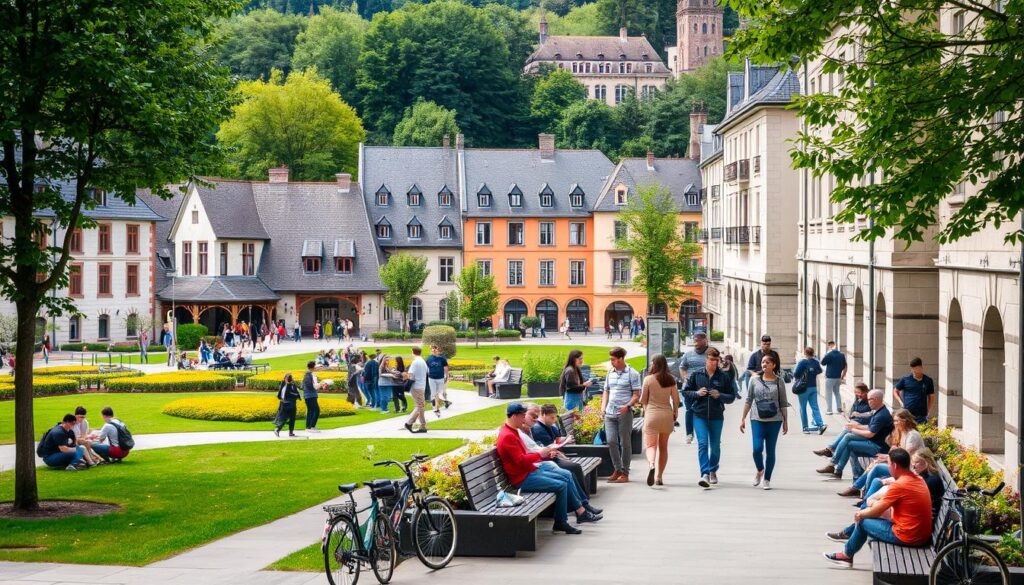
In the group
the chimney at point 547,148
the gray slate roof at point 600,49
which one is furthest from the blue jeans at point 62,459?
the gray slate roof at point 600,49

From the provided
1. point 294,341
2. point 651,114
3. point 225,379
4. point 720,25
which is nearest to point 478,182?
point 294,341

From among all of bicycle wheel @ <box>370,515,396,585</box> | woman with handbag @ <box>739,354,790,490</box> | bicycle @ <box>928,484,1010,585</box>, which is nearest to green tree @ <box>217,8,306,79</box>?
woman with handbag @ <box>739,354,790,490</box>

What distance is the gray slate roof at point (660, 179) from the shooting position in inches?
3435

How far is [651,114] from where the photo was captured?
117 m

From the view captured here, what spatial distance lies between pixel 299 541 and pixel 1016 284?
426 inches

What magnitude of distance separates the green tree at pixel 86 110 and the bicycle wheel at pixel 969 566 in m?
11.7

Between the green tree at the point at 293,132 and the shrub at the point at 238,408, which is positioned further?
the green tree at the point at 293,132

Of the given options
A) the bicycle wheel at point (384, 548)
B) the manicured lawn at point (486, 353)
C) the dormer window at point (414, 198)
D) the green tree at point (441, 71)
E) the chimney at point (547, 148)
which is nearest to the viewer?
the bicycle wheel at point (384, 548)

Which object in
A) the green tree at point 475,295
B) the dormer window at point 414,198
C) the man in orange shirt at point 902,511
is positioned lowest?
the man in orange shirt at point 902,511

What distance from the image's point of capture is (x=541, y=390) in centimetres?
4166

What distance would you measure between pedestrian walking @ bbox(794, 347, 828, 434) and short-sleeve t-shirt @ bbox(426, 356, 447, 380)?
33.0ft

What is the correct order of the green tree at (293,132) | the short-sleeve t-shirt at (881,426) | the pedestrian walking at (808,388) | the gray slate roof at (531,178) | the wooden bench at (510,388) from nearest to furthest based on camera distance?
the short-sleeve t-shirt at (881,426), the pedestrian walking at (808,388), the wooden bench at (510,388), the gray slate roof at (531,178), the green tree at (293,132)

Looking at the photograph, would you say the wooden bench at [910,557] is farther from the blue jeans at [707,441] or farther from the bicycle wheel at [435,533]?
the blue jeans at [707,441]

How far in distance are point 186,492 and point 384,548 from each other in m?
8.34
